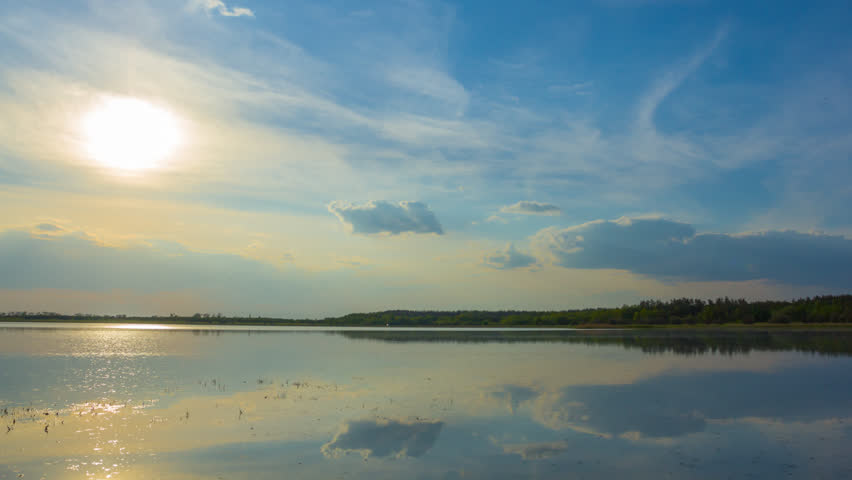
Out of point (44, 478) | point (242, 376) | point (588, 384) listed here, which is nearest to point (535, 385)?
point (588, 384)

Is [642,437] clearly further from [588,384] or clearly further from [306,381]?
[306,381]

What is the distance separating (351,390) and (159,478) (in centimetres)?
1223

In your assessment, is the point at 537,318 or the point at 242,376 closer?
the point at 242,376

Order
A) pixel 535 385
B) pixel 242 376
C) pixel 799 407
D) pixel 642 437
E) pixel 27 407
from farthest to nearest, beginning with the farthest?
1. pixel 242 376
2. pixel 535 385
3. pixel 799 407
4. pixel 27 407
5. pixel 642 437

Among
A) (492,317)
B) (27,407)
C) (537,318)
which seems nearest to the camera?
(27,407)

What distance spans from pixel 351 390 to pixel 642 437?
39.7ft

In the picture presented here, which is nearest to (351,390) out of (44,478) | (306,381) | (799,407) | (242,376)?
(306,381)

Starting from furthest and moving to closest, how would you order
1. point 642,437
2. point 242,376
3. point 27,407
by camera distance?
1. point 242,376
2. point 27,407
3. point 642,437

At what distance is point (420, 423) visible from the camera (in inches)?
640

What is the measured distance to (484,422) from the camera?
16516 millimetres

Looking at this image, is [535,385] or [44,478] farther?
[535,385]

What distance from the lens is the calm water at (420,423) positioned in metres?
11.8

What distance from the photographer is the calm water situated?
11.8m

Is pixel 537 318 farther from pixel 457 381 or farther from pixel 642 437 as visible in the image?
pixel 642 437
